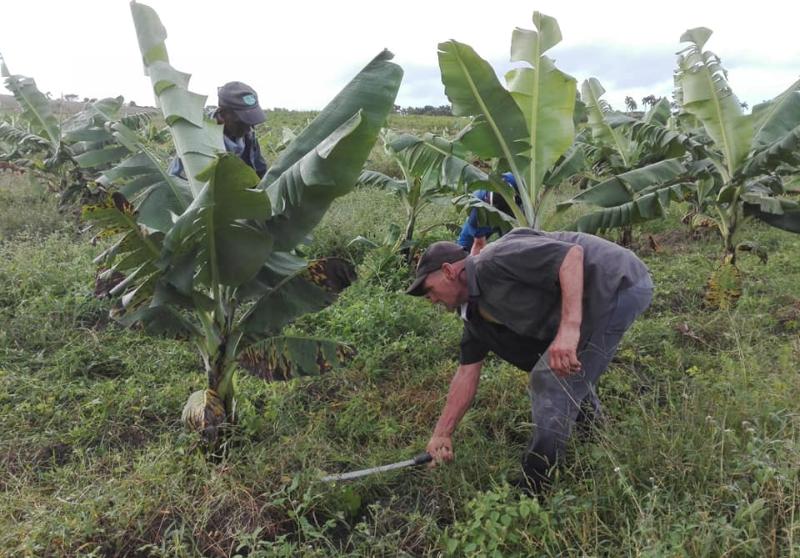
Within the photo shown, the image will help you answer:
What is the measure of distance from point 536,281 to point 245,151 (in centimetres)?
256

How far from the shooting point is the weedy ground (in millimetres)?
2234

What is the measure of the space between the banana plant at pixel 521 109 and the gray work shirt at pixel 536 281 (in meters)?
1.76

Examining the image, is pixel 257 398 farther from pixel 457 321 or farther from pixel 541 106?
pixel 541 106

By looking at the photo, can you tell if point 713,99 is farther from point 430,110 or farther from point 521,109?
point 430,110

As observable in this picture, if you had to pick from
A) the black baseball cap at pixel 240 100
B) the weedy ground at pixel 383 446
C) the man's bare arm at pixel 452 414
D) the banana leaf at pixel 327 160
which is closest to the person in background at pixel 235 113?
the black baseball cap at pixel 240 100

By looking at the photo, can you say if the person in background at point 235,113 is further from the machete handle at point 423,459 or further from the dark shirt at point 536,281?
the machete handle at point 423,459

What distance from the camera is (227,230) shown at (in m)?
2.72

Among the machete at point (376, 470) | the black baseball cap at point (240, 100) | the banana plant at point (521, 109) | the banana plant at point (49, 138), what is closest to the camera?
the machete at point (376, 470)

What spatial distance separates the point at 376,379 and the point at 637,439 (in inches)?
76.5

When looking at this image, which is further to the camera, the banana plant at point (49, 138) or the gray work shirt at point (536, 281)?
the banana plant at point (49, 138)

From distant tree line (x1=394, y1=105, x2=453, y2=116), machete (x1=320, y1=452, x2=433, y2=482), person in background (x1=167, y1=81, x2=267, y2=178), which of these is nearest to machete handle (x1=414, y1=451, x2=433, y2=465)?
machete (x1=320, y1=452, x2=433, y2=482)

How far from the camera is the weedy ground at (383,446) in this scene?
7.33 ft

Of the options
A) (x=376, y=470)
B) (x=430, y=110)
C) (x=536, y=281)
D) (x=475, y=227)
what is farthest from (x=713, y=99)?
(x=430, y=110)

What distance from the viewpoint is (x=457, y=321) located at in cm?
488
